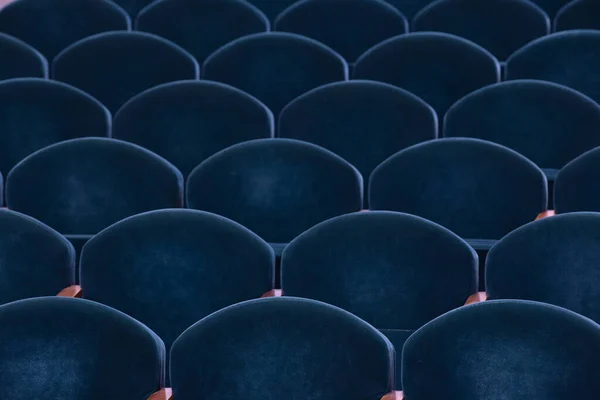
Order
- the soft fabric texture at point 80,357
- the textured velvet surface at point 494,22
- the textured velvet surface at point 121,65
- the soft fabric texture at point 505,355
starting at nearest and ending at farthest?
the soft fabric texture at point 505,355 < the soft fabric texture at point 80,357 < the textured velvet surface at point 121,65 < the textured velvet surface at point 494,22

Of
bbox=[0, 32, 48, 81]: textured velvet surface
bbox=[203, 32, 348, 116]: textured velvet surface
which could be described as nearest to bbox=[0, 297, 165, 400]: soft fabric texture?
bbox=[203, 32, 348, 116]: textured velvet surface

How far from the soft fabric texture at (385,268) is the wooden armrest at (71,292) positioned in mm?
404

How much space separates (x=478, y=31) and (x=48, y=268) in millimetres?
1724

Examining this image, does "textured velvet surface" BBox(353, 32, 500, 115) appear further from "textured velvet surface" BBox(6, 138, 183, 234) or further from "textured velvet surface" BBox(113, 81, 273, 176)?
"textured velvet surface" BBox(6, 138, 183, 234)

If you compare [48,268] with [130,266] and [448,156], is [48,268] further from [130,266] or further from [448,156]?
[448,156]

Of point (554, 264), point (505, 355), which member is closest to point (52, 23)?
point (554, 264)

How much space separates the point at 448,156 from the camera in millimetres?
2055

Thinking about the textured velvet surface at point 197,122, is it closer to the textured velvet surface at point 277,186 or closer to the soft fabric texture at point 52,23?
the textured velvet surface at point 277,186

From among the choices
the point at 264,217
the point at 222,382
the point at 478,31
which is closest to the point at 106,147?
the point at 264,217

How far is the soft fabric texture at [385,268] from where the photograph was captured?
170 cm

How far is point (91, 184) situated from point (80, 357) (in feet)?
2.56

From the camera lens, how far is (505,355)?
4.36 ft

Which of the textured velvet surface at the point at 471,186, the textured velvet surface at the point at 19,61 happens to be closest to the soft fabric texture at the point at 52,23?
the textured velvet surface at the point at 19,61

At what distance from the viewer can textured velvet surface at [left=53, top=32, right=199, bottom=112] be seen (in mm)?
2809
